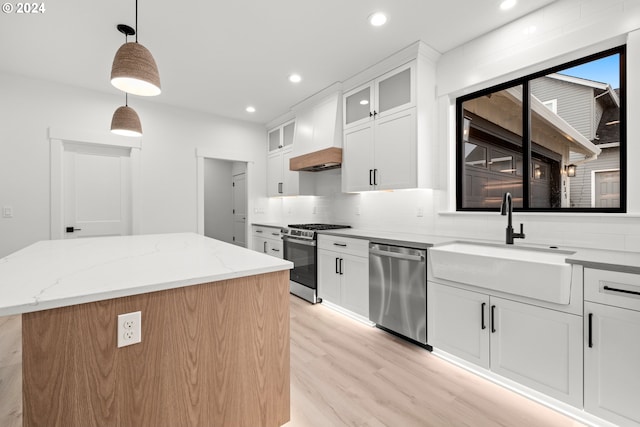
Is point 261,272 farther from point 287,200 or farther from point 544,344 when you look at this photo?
point 287,200

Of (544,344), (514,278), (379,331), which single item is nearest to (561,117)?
(514,278)

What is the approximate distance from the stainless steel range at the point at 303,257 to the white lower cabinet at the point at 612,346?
2.44 m

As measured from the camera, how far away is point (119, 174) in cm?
389

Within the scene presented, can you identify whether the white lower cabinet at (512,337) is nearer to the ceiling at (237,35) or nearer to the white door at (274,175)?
the ceiling at (237,35)

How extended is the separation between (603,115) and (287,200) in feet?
13.8

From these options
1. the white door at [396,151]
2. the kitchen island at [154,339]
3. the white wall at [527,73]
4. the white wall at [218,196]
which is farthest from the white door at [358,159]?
the white wall at [218,196]

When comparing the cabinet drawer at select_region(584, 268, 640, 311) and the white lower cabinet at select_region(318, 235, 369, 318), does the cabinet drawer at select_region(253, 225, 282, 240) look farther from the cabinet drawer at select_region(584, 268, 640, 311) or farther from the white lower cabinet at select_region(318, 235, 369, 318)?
the cabinet drawer at select_region(584, 268, 640, 311)

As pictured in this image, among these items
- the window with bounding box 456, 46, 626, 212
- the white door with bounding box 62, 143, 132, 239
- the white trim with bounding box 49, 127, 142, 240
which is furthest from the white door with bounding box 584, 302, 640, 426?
the white trim with bounding box 49, 127, 142, 240

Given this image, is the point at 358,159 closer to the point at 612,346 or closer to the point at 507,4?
the point at 507,4

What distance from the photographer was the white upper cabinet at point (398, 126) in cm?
269

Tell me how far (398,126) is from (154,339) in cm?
262

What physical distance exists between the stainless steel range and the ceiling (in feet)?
6.23

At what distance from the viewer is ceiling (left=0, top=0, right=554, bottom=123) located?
2160 millimetres

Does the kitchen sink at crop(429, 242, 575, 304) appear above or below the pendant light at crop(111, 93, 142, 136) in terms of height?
below
